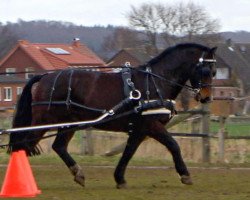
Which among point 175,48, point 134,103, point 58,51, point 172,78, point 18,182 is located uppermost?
point 58,51

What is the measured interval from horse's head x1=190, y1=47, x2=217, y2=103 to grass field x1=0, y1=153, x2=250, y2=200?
134cm

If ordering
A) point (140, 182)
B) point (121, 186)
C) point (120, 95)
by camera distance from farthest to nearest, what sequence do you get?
point (140, 182) → point (121, 186) → point (120, 95)

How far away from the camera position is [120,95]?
10594 mm

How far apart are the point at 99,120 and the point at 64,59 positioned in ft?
154

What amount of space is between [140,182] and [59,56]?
45.1 m

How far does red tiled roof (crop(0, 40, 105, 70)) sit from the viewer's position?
55.0 m

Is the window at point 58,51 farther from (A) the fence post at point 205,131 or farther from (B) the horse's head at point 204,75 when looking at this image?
(B) the horse's head at point 204,75

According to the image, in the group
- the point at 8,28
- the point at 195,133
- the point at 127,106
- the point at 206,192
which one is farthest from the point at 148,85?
the point at 8,28

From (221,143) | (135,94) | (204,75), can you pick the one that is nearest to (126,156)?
(135,94)

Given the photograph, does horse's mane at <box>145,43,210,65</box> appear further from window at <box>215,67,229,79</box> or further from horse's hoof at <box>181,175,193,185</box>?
window at <box>215,67,229,79</box>

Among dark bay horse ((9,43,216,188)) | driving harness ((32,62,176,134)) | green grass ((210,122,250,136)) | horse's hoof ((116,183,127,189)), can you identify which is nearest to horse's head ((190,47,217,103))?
dark bay horse ((9,43,216,188))

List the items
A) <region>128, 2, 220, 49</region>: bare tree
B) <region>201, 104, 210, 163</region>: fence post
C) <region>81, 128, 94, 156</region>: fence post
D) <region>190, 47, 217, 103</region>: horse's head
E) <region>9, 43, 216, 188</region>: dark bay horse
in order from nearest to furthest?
<region>9, 43, 216, 188</region>: dark bay horse < <region>190, 47, 217, 103</region>: horse's head < <region>201, 104, 210, 163</region>: fence post < <region>81, 128, 94, 156</region>: fence post < <region>128, 2, 220, 49</region>: bare tree

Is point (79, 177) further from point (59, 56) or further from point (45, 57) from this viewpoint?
point (45, 57)

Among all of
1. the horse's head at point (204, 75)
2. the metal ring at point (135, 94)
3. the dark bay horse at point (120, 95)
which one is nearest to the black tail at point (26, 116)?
the dark bay horse at point (120, 95)
